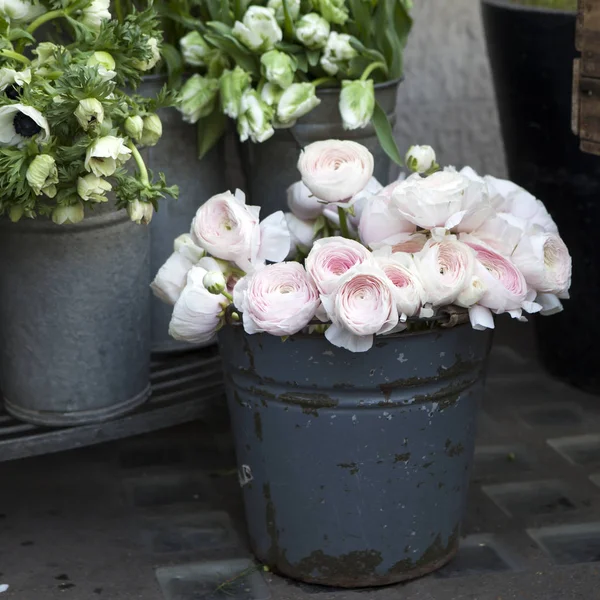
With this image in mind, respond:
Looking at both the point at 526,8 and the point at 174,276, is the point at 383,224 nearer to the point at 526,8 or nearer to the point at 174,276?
the point at 174,276

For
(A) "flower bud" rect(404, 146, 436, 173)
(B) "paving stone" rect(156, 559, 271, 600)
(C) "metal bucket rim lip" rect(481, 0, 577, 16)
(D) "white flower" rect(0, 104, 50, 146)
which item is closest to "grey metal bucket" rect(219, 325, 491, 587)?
(B) "paving stone" rect(156, 559, 271, 600)

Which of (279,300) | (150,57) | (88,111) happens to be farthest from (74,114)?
(279,300)

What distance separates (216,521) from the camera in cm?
196

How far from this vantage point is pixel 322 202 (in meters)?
1.65

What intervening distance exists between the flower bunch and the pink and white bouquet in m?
0.13

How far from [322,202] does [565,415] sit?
103cm

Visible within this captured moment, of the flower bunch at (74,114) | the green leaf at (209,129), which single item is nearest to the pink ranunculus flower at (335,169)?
the flower bunch at (74,114)

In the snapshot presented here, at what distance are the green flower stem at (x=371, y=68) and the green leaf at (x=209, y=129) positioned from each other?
10.9 inches

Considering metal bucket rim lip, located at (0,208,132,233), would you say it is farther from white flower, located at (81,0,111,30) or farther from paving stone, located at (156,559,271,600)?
paving stone, located at (156,559,271,600)

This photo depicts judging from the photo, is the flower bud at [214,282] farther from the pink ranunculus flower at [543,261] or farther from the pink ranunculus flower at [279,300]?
the pink ranunculus flower at [543,261]

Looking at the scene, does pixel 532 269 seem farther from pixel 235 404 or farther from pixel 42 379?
pixel 42 379

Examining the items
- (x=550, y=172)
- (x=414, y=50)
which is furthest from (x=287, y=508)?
(x=414, y=50)

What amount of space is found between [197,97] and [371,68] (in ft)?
1.04

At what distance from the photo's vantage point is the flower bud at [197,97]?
1936mm
